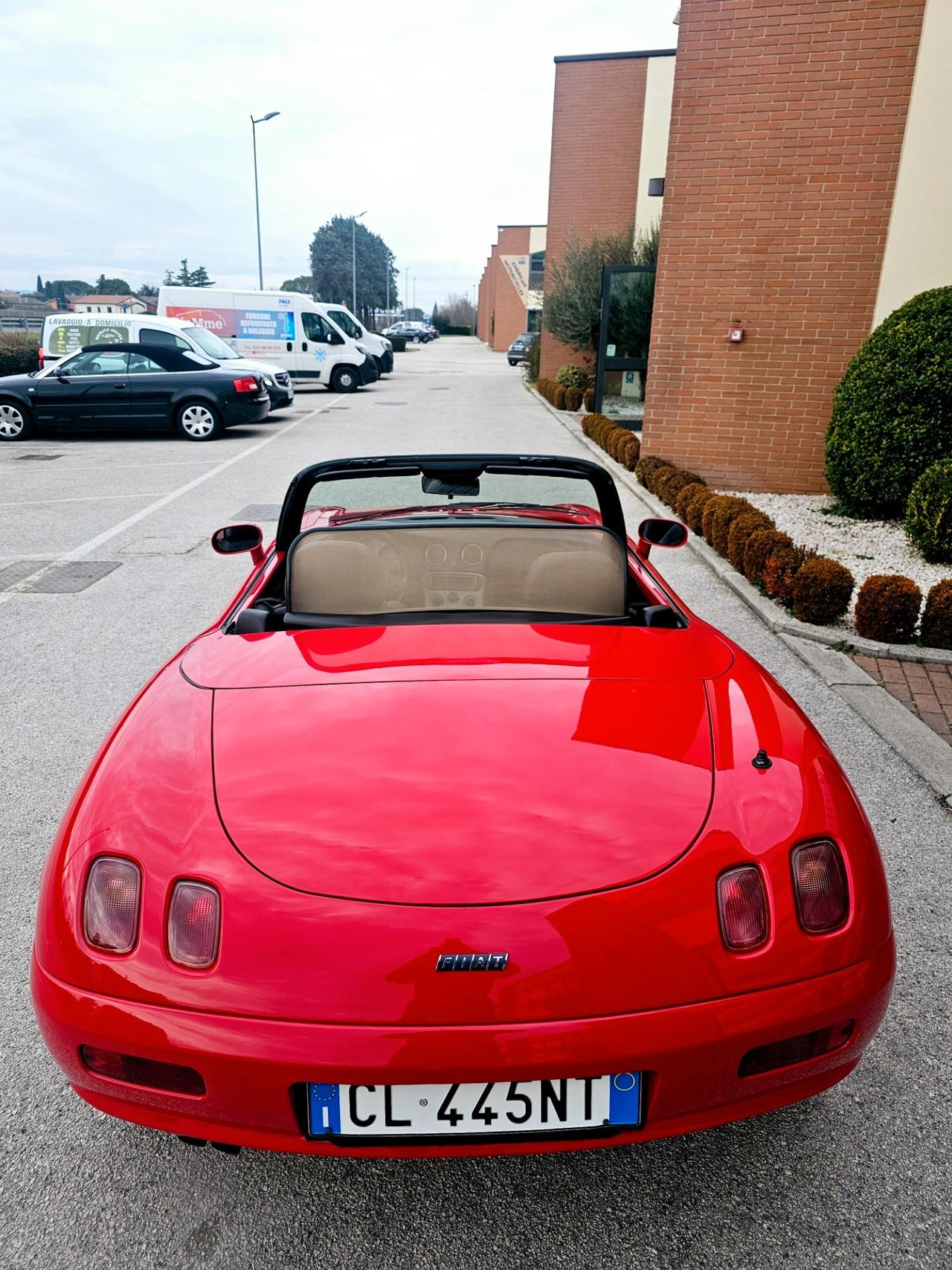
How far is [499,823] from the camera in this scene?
1689mm

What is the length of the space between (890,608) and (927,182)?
5.75 m

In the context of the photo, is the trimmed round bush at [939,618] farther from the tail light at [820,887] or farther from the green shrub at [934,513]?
the tail light at [820,887]

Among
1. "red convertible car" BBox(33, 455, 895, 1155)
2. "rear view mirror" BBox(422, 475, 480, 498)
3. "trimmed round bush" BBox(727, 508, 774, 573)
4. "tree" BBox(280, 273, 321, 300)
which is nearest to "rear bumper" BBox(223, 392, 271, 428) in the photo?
"trimmed round bush" BBox(727, 508, 774, 573)

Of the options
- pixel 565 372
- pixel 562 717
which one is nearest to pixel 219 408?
pixel 565 372

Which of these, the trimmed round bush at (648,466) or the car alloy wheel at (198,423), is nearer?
the trimmed round bush at (648,466)

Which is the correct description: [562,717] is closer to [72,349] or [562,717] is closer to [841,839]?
[841,839]

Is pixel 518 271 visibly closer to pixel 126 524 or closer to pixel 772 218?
pixel 772 218

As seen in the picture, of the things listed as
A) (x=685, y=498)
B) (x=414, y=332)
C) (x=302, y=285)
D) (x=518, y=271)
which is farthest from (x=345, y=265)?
(x=685, y=498)

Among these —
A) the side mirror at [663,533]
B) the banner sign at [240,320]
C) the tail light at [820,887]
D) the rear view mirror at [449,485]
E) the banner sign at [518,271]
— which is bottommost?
the tail light at [820,887]

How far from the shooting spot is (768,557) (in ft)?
20.9

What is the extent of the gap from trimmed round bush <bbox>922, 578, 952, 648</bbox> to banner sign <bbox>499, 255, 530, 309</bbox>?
200ft

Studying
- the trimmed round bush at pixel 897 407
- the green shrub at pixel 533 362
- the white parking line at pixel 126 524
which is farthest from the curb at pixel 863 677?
the green shrub at pixel 533 362

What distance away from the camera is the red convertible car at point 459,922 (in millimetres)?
1499

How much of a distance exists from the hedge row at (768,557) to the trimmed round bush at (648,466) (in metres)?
1.09
